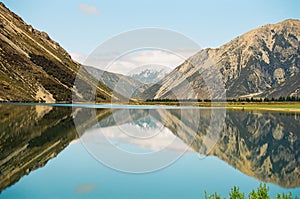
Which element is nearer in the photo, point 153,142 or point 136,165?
point 136,165

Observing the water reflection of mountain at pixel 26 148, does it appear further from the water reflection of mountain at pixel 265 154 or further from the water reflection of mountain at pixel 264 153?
the water reflection of mountain at pixel 265 154

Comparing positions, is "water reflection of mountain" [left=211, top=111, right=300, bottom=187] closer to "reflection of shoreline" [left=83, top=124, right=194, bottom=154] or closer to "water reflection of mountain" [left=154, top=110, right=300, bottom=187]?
"water reflection of mountain" [left=154, top=110, right=300, bottom=187]

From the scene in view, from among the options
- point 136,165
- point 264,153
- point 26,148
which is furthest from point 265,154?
point 26,148

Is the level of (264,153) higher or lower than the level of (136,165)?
higher

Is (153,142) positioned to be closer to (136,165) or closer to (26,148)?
(136,165)

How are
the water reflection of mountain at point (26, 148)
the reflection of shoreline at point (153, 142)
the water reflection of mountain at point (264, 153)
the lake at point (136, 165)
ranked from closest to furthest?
the lake at point (136, 165) < the water reflection of mountain at point (26, 148) < the water reflection of mountain at point (264, 153) < the reflection of shoreline at point (153, 142)

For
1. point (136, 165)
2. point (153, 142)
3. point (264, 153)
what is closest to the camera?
point (136, 165)

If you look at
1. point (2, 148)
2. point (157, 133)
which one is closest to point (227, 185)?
point (2, 148)

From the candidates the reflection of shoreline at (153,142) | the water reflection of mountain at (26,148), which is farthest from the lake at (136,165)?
the reflection of shoreline at (153,142)

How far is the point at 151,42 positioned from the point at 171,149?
1620 cm

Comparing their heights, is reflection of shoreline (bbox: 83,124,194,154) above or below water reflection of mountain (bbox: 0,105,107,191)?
above

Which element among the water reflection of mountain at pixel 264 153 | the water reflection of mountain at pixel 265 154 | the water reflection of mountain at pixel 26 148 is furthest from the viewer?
the water reflection of mountain at pixel 264 153

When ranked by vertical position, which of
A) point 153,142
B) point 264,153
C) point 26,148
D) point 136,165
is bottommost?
point 26,148

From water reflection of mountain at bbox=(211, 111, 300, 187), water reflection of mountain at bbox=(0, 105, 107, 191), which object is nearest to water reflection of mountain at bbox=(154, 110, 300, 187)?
water reflection of mountain at bbox=(211, 111, 300, 187)
